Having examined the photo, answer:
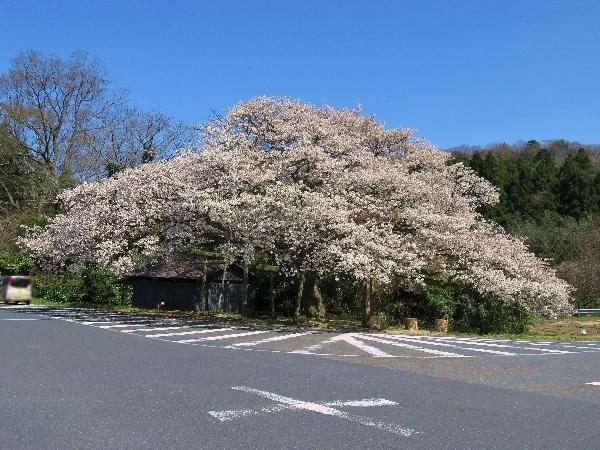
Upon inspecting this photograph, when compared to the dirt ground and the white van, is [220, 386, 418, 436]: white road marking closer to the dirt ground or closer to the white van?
the dirt ground

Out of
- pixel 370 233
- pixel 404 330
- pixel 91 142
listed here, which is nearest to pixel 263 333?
pixel 370 233

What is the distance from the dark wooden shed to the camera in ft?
105

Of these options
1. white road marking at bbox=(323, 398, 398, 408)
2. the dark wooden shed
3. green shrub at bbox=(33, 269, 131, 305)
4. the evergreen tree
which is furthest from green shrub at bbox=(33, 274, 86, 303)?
the evergreen tree

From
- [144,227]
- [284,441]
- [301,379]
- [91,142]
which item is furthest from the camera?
[91,142]

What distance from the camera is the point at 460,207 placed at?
25625mm

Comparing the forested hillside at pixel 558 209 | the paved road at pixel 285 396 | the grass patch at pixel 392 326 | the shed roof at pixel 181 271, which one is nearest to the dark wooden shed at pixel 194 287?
the shed roof at pixel 181 271

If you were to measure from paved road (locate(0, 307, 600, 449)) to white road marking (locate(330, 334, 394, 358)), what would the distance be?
0.60ft

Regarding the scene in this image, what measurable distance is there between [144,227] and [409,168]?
40.6ft

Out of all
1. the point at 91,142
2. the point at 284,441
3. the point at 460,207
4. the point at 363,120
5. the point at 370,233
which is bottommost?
the point at 284,441

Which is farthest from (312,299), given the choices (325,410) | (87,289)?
(325,410)

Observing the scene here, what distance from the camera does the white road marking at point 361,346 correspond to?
13.1m

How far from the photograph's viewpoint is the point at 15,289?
1241 inches

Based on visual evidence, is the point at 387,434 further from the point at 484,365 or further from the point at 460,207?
the point at 460,207

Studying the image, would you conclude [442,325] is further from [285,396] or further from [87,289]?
[87,289]
